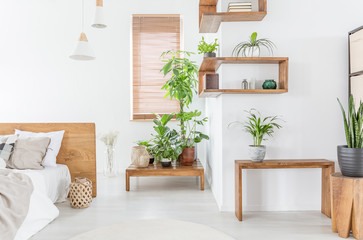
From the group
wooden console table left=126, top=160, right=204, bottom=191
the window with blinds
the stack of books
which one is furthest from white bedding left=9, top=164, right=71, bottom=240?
the stack of books

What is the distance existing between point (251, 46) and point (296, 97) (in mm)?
670

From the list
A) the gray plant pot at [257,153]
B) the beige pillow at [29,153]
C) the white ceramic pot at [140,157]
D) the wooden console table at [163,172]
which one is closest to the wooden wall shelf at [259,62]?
the gray plant pot at [257,153]

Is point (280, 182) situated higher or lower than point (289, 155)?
lower

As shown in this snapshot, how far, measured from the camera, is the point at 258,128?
8.50 ft

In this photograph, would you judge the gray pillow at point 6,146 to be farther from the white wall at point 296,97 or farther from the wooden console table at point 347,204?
the wooden console table at point 347,204

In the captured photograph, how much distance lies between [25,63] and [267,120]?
3860 millimetres

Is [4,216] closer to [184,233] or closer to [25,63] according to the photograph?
[184,233]

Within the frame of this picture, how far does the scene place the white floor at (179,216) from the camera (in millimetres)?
2248

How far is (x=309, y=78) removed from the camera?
109 inches

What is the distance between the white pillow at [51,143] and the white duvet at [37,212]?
0.38 m

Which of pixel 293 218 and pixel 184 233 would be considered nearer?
pixel 184 233

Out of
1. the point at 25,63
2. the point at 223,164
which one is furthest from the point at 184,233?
the point at 25,63

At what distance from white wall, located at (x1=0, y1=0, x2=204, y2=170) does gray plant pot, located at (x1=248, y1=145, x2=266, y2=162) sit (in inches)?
90.1

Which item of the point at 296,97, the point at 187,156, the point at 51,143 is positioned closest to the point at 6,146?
the point at 51,143
